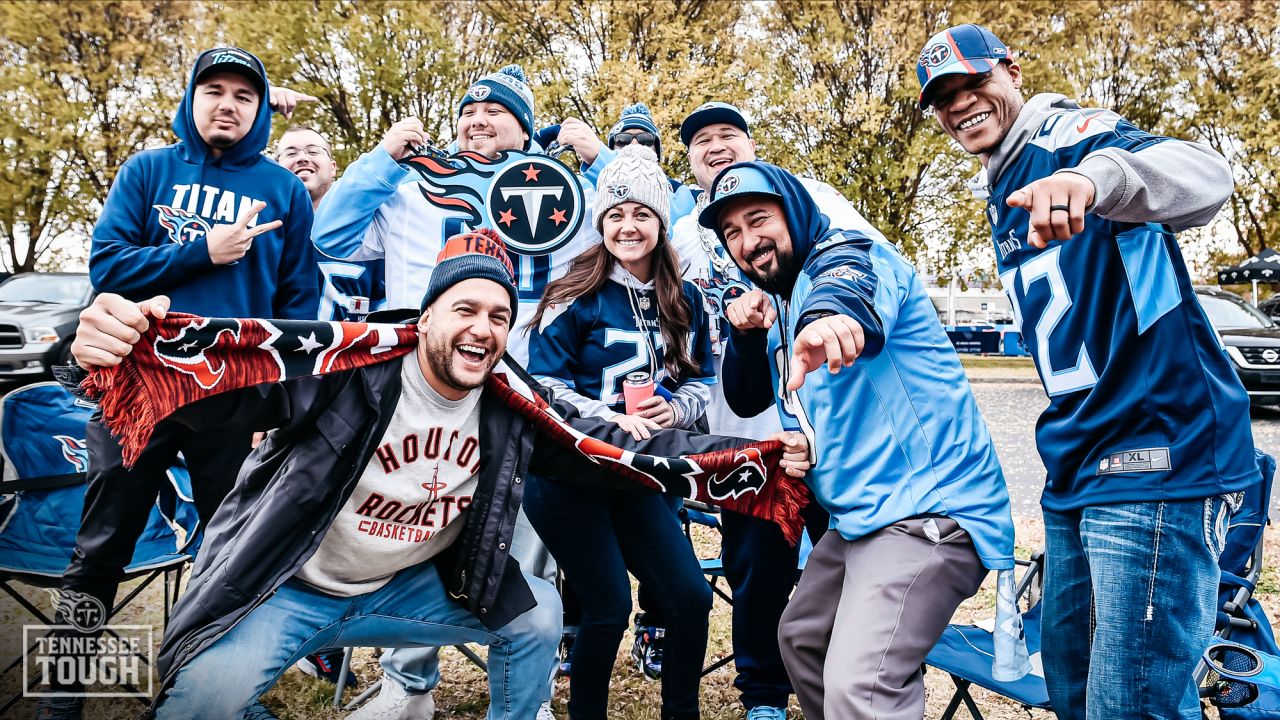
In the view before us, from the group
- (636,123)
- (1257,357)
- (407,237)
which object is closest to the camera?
(407,237)

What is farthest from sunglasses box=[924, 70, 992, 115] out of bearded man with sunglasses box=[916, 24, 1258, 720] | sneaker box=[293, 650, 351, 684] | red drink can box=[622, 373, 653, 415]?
sneaker box=[293, 650, 351, 684]

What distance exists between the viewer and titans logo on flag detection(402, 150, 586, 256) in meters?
3.66

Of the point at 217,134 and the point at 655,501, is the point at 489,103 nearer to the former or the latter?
the point at 217,134

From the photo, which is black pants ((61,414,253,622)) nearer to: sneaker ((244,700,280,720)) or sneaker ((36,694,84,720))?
sneaker ((36,694,84,720))

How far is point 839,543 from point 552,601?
41.5 inches

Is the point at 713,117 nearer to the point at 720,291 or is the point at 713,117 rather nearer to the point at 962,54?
the point at 720,291

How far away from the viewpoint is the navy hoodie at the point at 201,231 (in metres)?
3.13

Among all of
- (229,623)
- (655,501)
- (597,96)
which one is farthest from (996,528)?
(597,96)

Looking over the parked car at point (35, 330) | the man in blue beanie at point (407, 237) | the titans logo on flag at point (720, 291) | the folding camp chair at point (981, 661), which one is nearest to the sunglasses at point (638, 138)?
the man in blue beanie at point (407, 237)

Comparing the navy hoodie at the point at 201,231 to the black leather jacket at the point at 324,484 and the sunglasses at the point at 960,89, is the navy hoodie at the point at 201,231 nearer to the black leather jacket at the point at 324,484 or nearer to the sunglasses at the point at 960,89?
the black leather jacket at the point at 324,484

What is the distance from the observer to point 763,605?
3.21 m

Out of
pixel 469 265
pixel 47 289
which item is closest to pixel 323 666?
pixel 469 265

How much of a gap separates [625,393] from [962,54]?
1.59m

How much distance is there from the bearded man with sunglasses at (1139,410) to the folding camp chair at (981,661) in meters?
0.44
